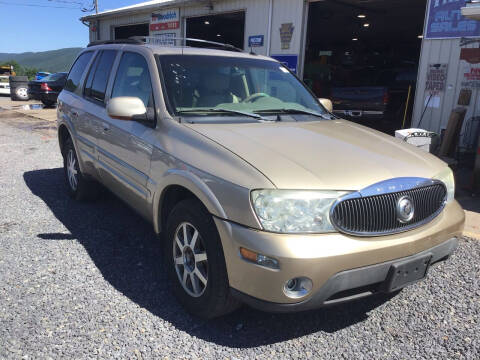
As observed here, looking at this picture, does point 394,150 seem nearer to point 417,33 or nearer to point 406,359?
point 406,359

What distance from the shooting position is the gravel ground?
2.60 metres

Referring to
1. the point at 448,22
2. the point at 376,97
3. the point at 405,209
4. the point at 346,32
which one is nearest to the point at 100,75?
the point at 405,209

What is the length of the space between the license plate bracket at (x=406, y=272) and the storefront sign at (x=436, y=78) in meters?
6.67

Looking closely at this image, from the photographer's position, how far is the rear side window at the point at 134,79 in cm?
348

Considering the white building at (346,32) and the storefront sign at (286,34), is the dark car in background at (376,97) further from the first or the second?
the storefront sign at (286,34)

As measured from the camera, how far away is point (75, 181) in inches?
204

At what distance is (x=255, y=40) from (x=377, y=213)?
34.1 ft

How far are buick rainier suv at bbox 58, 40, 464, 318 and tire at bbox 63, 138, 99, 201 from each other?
1.12 meters

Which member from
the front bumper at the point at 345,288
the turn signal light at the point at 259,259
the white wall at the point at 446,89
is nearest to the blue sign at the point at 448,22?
the white wall at the point at 446,89

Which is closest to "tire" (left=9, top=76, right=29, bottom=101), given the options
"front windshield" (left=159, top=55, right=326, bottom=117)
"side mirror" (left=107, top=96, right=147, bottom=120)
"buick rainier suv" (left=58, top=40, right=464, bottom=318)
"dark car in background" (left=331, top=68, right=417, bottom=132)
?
"dark car in background" (left=331, top=68, right=417, bottom=132)

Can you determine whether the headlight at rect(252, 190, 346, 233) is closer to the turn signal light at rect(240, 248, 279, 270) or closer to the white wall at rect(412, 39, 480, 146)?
the turn signal light at rect(240, 248, 279, 270)

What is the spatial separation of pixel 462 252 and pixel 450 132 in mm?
3951

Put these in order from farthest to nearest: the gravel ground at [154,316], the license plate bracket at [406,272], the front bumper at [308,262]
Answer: the gravel ground at [154,316] → the license plate bracket at [406,272] → the front bumper at [308,262]

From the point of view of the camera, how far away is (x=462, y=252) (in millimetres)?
4141
